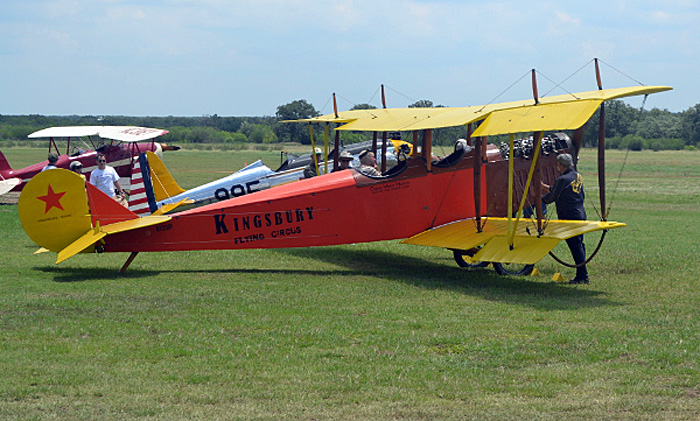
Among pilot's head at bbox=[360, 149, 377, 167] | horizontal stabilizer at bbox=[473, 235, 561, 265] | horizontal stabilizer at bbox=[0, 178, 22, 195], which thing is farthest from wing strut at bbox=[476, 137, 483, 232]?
horizontal stabilizer at bbox=[0, 178, 22, 195]

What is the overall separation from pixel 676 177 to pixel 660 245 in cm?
2639

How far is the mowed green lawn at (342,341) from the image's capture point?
502 cm

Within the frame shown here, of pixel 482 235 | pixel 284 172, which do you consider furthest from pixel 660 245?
pixel 284 172

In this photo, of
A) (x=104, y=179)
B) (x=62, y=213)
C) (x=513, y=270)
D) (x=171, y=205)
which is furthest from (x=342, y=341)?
(x=171, y=205)

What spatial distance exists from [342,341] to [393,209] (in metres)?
4.17

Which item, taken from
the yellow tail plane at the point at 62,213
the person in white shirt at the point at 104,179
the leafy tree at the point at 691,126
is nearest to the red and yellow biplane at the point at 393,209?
the yellow tail plane at the point at 62,213

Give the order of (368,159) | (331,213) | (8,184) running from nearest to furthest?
(331,213) < (368,159) < (8,184)

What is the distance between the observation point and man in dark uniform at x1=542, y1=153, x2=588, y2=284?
30.9 feet

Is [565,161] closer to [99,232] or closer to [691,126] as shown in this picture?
[99,232]

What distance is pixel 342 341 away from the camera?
654 cm

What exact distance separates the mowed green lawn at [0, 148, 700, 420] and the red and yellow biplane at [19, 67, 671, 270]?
1.70 ft

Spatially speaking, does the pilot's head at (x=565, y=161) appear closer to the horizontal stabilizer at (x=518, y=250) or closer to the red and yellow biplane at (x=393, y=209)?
the red and yellow biplane at (x=393, y=209)

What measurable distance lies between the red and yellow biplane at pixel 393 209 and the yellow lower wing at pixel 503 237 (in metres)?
0.02

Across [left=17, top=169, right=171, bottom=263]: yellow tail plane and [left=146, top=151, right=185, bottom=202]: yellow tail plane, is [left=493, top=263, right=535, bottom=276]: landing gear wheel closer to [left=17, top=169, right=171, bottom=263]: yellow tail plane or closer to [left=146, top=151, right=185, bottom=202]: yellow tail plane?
[left=17, top=169, right=171, bottom=263]: yellow tail plane
